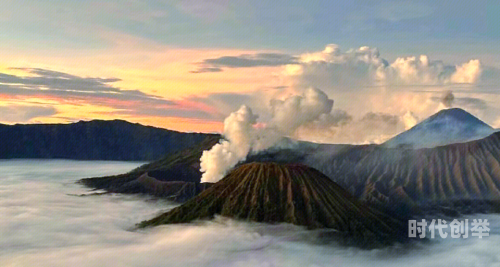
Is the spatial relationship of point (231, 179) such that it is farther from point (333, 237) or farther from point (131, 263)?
point (131, 263)

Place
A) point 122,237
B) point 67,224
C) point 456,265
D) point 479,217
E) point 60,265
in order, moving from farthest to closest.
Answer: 1. point 479,217
2. point 67,224
3. point 122,237
4. point 456,265
5. point 60,265

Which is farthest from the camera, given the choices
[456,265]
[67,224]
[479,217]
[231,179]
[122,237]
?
[479,217]

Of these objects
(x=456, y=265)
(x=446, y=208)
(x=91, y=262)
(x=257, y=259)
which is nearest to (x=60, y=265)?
(x=91, y=262)

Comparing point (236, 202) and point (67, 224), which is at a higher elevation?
point (236, 202)

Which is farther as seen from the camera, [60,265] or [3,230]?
[3,230]

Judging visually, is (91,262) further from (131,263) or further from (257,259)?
(257,259)

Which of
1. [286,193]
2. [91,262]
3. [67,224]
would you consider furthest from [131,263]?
[67,224]
